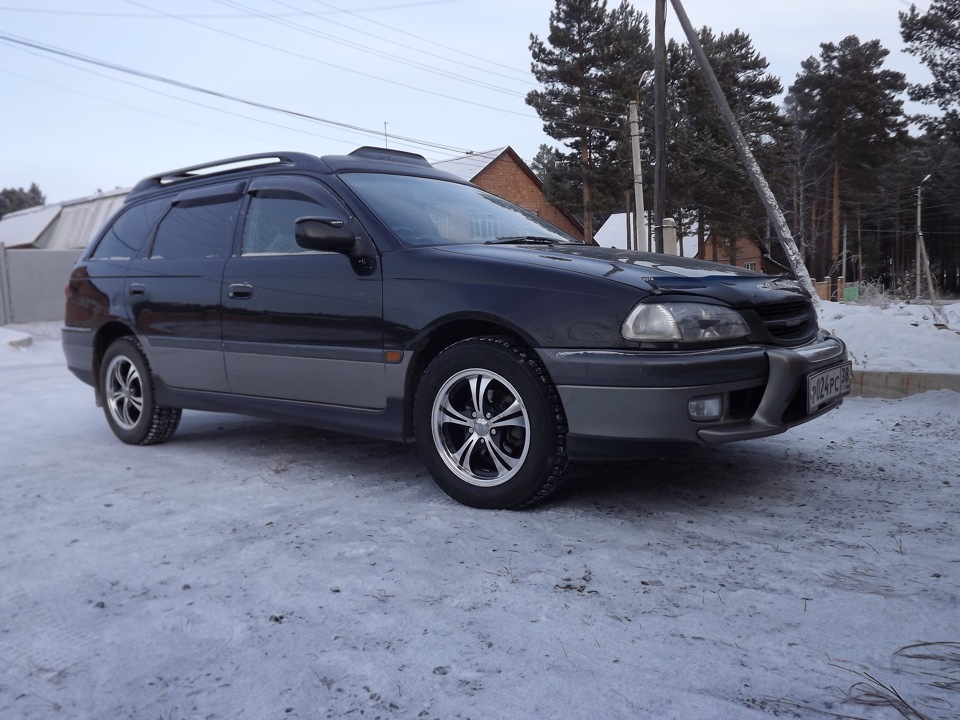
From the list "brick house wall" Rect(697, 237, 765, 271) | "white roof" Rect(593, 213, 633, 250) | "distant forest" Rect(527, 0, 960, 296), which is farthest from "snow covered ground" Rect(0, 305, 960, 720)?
"white roof" Rect(593, 213, 633, 250)

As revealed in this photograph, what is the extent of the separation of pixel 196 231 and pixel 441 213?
5.46 feet

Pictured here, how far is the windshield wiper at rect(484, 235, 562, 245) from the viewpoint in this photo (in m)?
4.11

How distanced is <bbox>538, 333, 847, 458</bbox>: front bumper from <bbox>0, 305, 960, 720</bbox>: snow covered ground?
0.35m

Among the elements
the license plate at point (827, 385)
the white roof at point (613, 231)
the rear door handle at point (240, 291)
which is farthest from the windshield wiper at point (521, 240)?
the white roof at point (613, 231)

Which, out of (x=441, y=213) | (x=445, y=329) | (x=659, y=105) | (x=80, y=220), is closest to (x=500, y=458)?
(x=445, y=329)

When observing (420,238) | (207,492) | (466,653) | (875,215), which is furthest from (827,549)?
(875,215)

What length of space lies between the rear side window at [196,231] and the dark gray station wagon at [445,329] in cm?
2

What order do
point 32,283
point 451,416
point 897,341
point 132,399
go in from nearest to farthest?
point 451,416 < point 132,399 < point 897,341 < point 32,283

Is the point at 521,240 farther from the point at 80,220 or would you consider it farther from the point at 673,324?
the point at 80,220

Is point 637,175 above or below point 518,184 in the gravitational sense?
below

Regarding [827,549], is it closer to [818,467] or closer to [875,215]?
[818,467]

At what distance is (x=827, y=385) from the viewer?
3617 mm

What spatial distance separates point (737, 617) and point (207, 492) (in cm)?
267

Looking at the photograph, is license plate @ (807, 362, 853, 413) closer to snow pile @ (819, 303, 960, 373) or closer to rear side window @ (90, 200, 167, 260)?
snow pile @ (819, 303, 960, 373)
